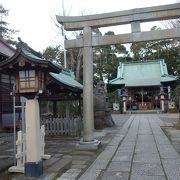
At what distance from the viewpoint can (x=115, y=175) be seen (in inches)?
294

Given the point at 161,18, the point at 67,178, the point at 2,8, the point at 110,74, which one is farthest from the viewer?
the point at 110,74

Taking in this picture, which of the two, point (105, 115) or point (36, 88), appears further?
point (105, 115)

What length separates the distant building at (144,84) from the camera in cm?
3969

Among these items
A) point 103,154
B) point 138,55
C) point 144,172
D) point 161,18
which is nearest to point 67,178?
point 144,172

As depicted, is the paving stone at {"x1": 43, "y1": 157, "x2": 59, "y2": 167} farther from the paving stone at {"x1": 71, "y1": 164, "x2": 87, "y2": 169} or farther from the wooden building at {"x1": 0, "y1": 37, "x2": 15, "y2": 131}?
the wooden building at {"x1": 0, "y1": 37, "x2": 15, "y2": 131}

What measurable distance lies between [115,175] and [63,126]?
27.1ft

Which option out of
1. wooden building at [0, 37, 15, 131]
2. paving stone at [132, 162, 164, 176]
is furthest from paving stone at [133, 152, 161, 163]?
wooden building at [0, 37, 15, 131]

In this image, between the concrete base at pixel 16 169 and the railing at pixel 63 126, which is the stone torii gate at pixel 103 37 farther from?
the concrete base at pixel 16 169

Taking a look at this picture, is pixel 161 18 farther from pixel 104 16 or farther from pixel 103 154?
pixel 103 154

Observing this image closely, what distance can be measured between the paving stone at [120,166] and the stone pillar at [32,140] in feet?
5.91

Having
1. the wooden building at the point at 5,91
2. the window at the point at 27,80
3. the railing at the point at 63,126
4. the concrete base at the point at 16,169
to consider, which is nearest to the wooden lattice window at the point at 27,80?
the window at the point at 27,80

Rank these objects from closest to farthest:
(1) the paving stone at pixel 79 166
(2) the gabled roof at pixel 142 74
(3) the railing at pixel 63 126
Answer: (1) the paving stone at pixel 79 166 → (3) the railing at pixel 63 126 → (2) the gabled roof at pixel 142 74

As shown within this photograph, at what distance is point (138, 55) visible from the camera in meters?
53.2

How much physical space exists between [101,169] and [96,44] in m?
5.04
